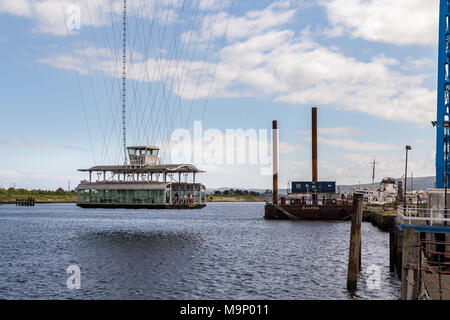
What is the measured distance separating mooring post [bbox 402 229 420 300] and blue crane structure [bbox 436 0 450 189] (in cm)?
2955

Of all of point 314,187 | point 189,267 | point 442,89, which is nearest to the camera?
point 189,267

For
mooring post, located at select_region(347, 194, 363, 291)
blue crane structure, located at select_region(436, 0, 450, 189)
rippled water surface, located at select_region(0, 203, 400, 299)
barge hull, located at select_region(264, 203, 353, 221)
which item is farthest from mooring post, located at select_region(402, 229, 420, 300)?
barge hull, located at select_region(264, 203, 353, 221)

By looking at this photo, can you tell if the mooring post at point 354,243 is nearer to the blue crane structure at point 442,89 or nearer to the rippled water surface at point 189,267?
the rippled water surface at point 189,267

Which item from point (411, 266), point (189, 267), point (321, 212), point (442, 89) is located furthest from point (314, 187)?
point (411, 266)

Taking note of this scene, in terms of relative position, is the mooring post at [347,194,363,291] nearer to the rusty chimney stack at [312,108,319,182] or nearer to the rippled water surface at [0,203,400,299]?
the rippled water surface at [0,203,400,299]

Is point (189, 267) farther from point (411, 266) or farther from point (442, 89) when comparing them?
point (442, 89)

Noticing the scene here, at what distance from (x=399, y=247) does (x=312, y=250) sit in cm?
2333

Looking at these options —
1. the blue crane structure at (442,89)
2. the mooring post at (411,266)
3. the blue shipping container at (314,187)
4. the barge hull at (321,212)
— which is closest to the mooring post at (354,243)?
the mooring post at (411,266)

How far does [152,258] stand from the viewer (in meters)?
50.1

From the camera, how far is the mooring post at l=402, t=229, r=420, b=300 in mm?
22734

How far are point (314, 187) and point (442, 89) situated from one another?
71.5 metres

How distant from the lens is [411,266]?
75.2 ft
